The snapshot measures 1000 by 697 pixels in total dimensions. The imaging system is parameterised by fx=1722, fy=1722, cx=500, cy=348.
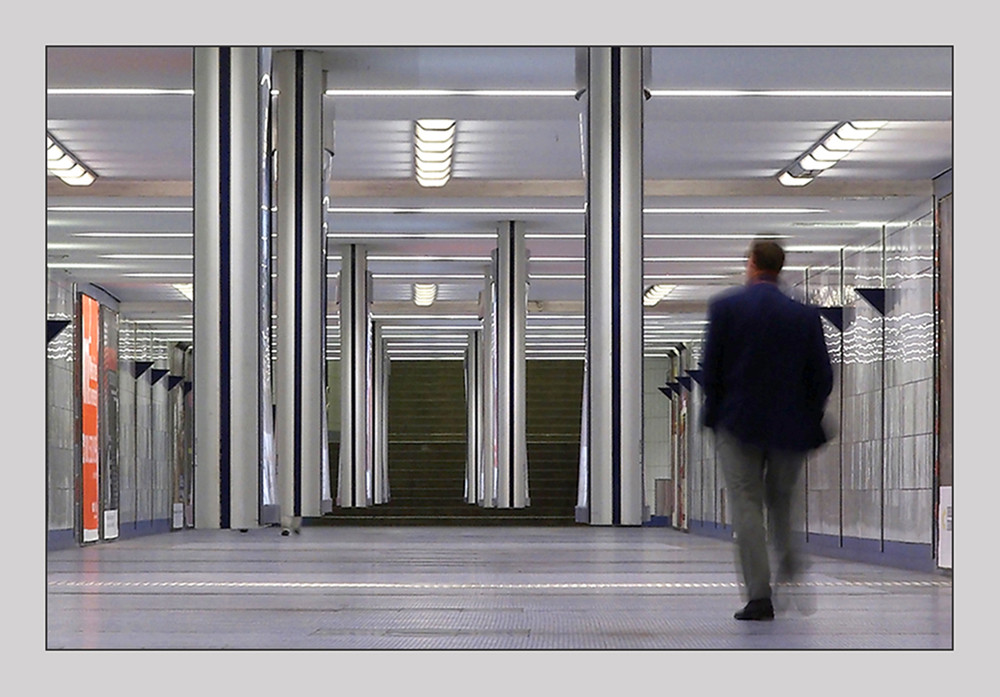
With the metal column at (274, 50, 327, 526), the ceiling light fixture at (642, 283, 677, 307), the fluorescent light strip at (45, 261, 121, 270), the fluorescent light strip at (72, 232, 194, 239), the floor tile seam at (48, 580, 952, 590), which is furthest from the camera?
the ceiling light fixture at (642, 283, 677, 307)

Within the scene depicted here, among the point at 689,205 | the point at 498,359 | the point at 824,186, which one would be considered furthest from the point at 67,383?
the point at 824,186

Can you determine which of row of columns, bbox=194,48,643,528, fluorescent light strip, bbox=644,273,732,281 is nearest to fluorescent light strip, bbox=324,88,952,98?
row of columns, bbox=194,48,643,528

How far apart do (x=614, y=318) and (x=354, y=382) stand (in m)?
23.3

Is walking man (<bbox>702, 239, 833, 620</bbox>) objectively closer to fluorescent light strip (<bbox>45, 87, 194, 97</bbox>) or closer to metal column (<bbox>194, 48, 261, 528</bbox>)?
metal column (<bbox>194, 48, 261, 528</bbox>)

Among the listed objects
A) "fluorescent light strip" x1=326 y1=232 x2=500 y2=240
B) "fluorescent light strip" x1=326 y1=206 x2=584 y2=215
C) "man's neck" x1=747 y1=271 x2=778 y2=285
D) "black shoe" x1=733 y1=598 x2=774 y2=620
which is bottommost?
"black shoe" x1=733 y1=598 x2=774 y2=620

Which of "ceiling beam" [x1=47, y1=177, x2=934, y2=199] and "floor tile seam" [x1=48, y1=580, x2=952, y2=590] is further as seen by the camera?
"ceiling beam" [x1=47, y1=177, x2=934, y2=199]

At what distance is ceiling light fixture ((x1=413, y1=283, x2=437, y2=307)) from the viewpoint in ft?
147

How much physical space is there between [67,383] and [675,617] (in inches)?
1087

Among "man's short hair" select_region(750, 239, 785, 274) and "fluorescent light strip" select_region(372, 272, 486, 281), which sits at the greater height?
"fluorescent light strip" select_region(372, 272, 486, 281)

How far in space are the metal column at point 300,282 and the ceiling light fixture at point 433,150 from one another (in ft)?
11.6

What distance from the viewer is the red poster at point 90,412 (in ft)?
105

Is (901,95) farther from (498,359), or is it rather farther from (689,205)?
(498,359)

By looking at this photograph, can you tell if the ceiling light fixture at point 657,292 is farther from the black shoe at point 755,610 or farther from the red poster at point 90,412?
the black shoe at point 755,610

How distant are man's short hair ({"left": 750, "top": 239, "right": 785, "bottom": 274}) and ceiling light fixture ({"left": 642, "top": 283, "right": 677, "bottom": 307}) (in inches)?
1356
